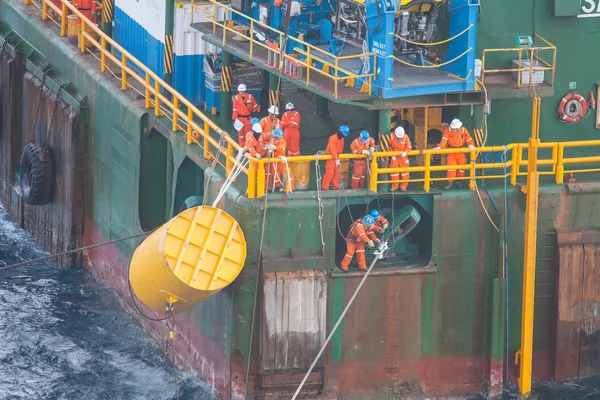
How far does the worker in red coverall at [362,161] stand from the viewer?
31016 mm

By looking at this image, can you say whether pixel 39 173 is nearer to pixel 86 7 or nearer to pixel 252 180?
pixel 86 7

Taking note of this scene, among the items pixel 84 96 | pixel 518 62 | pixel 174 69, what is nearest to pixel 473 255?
pixel 518 62

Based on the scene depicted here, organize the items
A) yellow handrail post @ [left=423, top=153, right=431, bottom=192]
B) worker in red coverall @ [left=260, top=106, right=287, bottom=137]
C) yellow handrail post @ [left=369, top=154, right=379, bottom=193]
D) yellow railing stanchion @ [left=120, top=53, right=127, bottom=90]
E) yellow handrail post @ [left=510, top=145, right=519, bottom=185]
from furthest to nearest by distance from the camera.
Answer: yellow railing stanchion @ [left=120, top=53, right=127, bottom=90], worker in red coverall @ [left=260, top=106, right=287, bottom=137], yellow handrail post @ [left=510, top=145, right=519, bottom=185], yellow handrail post @ [left=423, top=153, right=431, bottom=192], yellow handrail post @ [left=369, top=154, right=379, bottom=193]

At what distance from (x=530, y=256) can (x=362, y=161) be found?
353 centimetres

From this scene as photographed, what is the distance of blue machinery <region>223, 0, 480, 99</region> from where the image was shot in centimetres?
3152

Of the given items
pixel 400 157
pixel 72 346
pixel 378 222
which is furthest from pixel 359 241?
pixel 72 346

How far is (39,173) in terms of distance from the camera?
4066cm

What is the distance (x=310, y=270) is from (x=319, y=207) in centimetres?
113

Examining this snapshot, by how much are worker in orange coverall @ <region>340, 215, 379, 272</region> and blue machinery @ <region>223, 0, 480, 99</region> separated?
2.44 meters

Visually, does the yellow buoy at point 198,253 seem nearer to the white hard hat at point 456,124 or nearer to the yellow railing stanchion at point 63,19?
the white hard hat at point 456,124

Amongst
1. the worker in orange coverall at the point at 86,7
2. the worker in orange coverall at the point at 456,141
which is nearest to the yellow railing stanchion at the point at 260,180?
the worker in orange coverall at the point at 456,141

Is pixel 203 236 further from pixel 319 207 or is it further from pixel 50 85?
pixel 50 85

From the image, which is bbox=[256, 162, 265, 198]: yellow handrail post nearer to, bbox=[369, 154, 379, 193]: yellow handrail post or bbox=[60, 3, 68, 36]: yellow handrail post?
bbox=[369, 154, 379, 193]: yellow handrail post

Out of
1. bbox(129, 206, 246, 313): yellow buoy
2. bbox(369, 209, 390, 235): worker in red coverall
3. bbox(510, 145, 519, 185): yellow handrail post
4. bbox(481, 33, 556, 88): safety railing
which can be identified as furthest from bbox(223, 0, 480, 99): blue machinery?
bbox(129, 206, 246, 313): yellow buoy
